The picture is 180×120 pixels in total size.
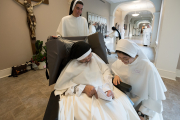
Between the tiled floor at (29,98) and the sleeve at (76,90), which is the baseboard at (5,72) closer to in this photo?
the tiled floor at (29,98)

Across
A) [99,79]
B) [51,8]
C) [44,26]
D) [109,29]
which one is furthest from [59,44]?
[109,29]

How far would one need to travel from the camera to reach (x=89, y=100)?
3.32ft

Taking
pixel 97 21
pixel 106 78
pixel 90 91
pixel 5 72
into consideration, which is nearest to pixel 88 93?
pixel 90 91

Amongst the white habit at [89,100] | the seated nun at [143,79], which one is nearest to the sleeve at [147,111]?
the seated nun at [143,79]

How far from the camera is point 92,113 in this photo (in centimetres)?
86

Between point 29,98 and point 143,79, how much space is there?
6.71 ft

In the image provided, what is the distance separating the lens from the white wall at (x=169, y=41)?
2.32 m

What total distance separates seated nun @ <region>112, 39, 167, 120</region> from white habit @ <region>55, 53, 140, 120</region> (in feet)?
0.69

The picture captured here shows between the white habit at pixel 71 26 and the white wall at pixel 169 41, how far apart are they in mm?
1934

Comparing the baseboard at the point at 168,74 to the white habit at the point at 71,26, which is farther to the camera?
the baseboard at the point at 168,74

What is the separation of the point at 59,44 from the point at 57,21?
3247mm

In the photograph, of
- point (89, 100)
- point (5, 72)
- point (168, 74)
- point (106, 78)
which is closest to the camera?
point (89, 100)

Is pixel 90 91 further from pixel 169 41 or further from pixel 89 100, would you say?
pixel 169 41

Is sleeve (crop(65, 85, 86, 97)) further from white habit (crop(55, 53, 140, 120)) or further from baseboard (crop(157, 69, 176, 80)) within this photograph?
baseboard (crop(157, 69, 176, 80))
